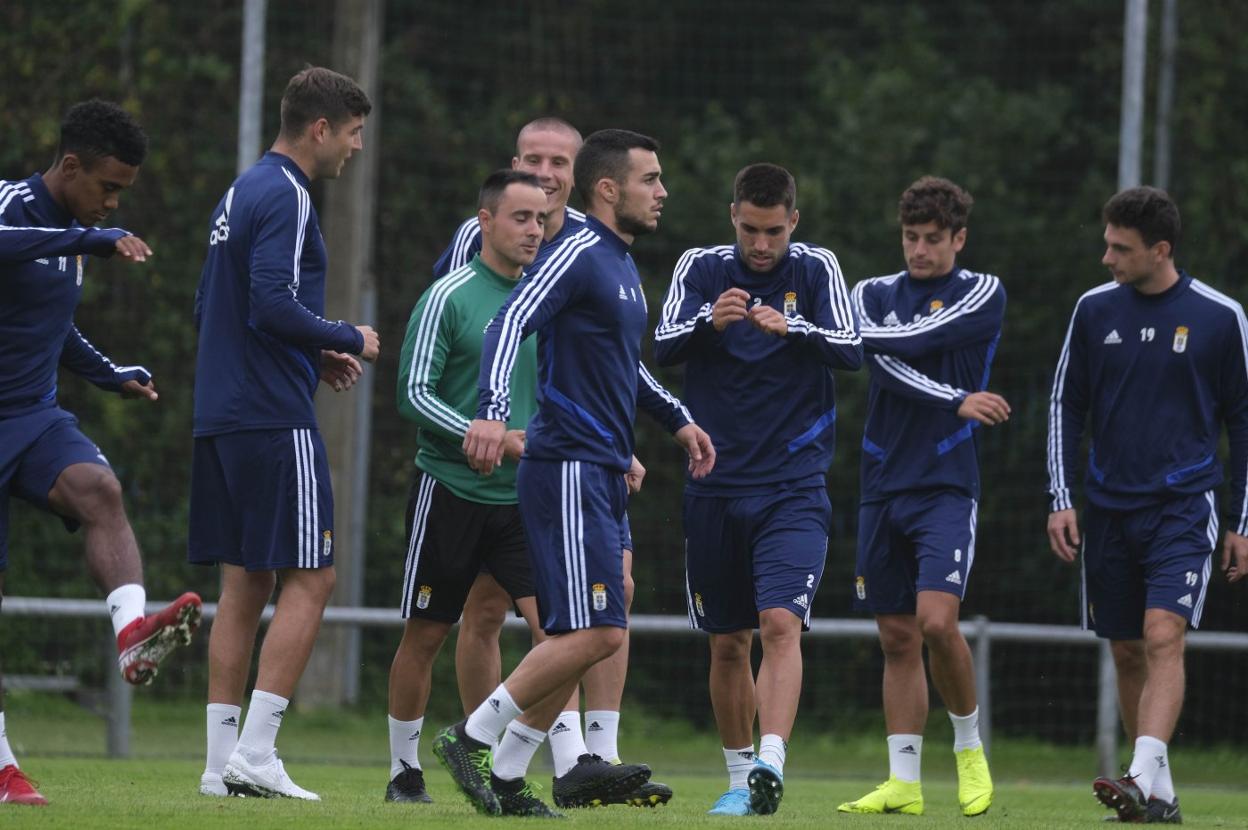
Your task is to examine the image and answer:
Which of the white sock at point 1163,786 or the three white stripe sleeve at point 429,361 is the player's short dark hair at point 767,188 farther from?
the white sock at point 1163,786

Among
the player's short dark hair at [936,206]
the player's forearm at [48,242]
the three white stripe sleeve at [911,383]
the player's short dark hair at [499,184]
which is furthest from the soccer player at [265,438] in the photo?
the player's short dark hair at [936,206]

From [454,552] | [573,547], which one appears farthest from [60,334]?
[573,547]

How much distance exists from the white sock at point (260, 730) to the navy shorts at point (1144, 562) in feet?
11.1

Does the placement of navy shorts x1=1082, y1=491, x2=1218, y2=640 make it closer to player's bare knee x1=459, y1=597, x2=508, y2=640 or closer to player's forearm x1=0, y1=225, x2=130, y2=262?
player's bare knee x1=459, y1=597, x2=508, y2=640

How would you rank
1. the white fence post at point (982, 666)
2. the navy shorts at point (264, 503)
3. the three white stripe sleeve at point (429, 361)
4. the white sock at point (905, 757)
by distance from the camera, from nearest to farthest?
the navy shorts at point (264, 503) < the three white stripe sleeve at point (429, 361) < the white sock at point (905, 757) < the white fence post at point (982, 666)

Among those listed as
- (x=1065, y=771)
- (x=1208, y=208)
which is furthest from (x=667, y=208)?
(x=1065, y=771)

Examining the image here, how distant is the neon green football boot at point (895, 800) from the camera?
26.3 ft

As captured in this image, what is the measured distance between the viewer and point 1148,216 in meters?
7.79

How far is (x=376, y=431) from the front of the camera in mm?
15930

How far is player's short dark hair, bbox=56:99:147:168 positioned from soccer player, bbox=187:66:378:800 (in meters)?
0.56

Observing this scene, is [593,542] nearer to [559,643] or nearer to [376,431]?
[559,643]

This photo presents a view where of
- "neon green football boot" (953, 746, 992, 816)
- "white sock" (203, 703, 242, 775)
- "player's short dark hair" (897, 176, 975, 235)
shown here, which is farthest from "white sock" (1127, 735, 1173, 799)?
"white sock" (203, 703, 242, 775)

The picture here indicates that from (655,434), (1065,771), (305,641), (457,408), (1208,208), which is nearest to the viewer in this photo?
(305,641)

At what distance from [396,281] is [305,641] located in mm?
9907
